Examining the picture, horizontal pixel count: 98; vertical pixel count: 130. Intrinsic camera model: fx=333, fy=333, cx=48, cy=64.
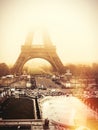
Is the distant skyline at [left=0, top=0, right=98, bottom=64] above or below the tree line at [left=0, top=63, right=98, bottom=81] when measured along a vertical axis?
above

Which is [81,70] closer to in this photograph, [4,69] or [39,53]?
[39,53]

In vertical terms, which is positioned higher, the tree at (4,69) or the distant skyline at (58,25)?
the distant skyline at (58,25)

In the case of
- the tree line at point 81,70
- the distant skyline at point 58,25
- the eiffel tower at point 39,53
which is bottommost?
the tree line at point 81,70

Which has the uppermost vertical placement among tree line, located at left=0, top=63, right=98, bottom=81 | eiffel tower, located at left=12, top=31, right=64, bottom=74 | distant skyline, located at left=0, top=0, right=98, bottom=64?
distant skyline, located at left=0, top=0, right=98, bottom=64

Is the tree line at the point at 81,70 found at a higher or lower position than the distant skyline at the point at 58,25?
lower

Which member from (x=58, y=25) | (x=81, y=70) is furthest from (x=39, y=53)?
(x=81, y=70)
